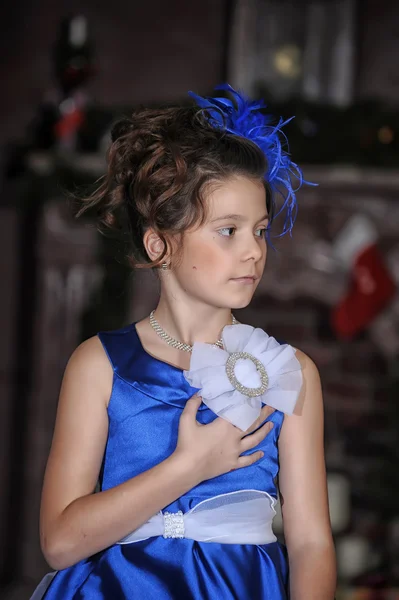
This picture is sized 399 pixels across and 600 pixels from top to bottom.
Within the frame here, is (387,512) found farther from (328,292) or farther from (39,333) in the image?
(39,333)

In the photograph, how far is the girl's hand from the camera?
42.9 inches

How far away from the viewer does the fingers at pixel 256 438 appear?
1133mm

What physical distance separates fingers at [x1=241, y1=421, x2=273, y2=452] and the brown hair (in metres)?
0.31

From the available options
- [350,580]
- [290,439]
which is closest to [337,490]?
[350,580]

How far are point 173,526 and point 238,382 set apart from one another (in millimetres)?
232

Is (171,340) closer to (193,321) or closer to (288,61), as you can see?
(193,321)

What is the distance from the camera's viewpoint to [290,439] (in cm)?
118

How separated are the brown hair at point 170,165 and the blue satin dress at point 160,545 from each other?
7.6 inches

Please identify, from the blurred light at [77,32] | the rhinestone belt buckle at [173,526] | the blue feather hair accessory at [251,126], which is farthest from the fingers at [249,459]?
the blurred light at [77,32]

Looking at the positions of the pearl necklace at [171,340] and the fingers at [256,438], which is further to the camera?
the pearl necklace at [171,340]

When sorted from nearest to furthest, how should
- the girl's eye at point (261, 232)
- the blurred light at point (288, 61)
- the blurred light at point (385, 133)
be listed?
the girl's eye at point (261, 232)
the blurred light at point (385, 133)
the blurred light at point (288, 61)

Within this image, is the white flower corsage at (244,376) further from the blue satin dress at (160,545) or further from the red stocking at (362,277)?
the red stocking at (362,277)

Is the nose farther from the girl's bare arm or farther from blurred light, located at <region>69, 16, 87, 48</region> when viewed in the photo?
blurred light, located at <region>69, 16, 87, 48</region>

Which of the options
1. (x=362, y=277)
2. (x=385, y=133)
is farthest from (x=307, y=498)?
(x=385, y=133)
